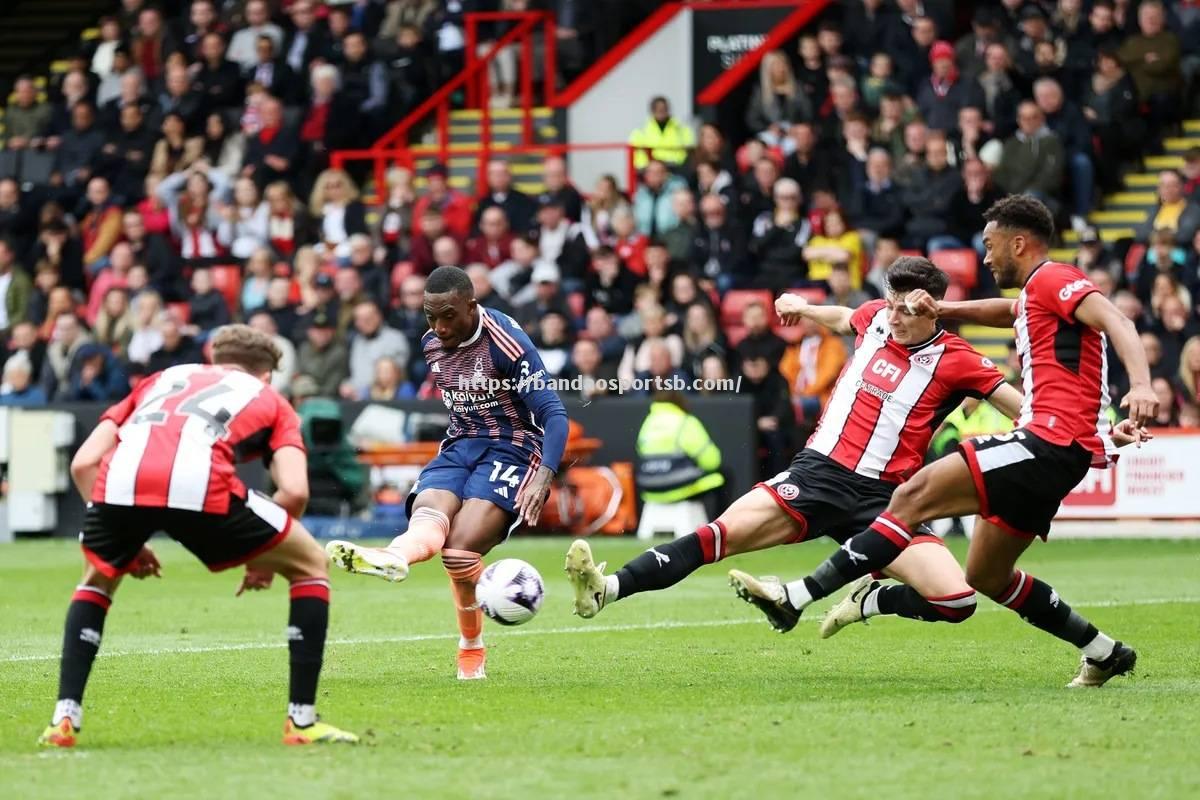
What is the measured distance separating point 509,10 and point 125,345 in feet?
24.1

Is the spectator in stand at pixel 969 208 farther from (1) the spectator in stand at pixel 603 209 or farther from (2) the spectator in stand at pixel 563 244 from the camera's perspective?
(2) the spectator in stand at pixel 563 244

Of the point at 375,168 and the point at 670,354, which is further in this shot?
the point at 375,168

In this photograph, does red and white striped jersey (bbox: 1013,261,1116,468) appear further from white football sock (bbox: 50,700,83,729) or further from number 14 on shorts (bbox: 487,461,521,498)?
white football sock (bbox: 50,700,83,729)

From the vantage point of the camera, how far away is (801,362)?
2036 cm

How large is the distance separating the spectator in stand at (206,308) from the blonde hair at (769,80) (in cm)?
671

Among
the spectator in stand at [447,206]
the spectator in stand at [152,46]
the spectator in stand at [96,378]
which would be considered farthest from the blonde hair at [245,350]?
the spectator in stand at [152,46]

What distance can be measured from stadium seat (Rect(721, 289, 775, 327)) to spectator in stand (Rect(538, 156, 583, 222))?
8.18 feet

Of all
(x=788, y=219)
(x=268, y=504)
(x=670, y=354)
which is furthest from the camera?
(x=788, y=219)

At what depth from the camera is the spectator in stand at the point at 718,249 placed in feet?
71.4

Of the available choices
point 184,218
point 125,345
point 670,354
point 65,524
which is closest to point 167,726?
point 670,354

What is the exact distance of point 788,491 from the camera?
9695 millimetres

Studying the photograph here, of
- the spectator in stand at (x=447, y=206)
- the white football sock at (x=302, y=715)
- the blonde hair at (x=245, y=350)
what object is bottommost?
the white football sock at (x=302, y=715)

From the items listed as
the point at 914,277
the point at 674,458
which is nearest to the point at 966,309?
the point at 914,277

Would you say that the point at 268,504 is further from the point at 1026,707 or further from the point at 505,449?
the point at 1026,707
